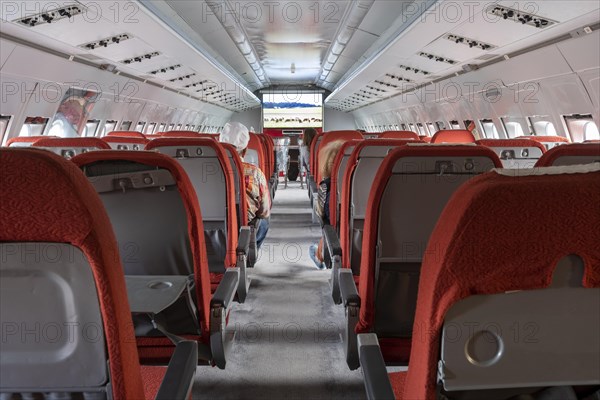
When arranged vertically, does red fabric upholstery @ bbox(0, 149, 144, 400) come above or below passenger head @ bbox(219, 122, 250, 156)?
below

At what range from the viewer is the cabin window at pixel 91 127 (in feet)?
36.0

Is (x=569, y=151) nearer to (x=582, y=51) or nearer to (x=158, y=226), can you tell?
(x=158, y=226)

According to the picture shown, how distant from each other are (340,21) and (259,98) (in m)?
18.3

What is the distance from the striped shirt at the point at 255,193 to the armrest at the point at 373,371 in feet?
10.7

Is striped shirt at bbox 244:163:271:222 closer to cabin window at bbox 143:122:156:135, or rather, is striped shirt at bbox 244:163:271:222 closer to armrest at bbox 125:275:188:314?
armrest at bbox 125:275:188:314

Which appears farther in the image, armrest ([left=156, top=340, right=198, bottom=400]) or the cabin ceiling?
the cabin ceiling

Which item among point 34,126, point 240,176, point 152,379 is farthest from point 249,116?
point 152,379

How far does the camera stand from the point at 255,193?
16.1 feet

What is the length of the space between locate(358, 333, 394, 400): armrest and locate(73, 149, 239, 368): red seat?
890mm

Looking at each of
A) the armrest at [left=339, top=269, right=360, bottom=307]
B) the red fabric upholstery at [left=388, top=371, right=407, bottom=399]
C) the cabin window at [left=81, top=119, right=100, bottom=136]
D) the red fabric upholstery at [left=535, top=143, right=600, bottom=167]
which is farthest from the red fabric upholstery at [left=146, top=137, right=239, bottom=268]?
the cabin window at [left=81, top=119, right=100, bottom=136]

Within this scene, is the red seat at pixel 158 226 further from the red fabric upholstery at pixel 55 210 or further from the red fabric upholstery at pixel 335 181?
the red fabric upholstery at pixel 335 181

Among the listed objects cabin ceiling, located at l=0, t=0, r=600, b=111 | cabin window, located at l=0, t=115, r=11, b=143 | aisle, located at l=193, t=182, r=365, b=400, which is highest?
cabin ceiling, located at l=0, t=0, r=600, b=111

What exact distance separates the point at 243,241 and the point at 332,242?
713 millimetres

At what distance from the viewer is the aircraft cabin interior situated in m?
1.02
